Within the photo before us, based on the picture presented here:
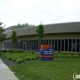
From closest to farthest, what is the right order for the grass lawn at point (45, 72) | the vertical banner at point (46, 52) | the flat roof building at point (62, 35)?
the grass lawn at point (45, 72)
the vertical banner at point (46, 52)
the flat roof building at point (62, 35)

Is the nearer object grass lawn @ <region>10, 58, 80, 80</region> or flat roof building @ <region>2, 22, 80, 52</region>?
grass lawn @ <region>10, 58, 80, 80</region>

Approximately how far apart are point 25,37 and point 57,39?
1175 centimetres

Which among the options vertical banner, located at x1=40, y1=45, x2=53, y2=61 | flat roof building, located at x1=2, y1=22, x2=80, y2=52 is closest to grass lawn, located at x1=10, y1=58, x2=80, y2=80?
vertical banner, located at x1=40, y1=45, x2=53, y2=61

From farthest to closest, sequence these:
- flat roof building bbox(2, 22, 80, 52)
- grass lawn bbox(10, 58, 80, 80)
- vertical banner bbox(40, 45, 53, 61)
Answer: flat roof building bbox(2, 22, 80, 52) → vertical banner bbox(40, 45, 53, 61) → grass lawn bbox(10, 58, 80, 80)

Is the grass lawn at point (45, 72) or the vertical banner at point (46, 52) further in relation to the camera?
the vertical banner at point (46, 52)

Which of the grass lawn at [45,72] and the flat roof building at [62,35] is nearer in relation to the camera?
the grass lawn at [45,72]

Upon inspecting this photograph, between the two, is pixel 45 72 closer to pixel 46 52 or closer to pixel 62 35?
pixel 46 52

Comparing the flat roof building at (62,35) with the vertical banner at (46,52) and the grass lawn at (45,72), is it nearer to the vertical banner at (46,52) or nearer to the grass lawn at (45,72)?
the vertical banner at (46,52)

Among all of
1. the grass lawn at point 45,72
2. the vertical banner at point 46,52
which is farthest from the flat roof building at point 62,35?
the grass lawn at point 45,72

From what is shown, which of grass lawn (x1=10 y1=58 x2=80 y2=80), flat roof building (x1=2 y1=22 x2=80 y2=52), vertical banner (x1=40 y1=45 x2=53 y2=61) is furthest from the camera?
flat roof building (x1=2 y1=22 x2=80 y2=52)

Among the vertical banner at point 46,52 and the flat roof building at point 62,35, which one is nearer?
the vertical banner at point 46,52

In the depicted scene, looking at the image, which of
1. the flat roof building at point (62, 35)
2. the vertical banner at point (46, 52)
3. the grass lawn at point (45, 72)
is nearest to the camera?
the grass lawn at point (45, 72)

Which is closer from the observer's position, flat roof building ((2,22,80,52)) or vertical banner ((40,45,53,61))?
vertical banner ((40,45,53,61))

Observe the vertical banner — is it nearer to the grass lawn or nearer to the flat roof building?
the grass lawn
